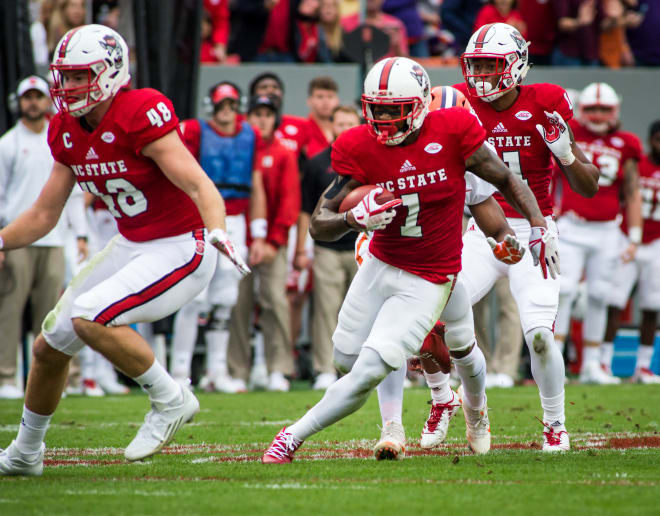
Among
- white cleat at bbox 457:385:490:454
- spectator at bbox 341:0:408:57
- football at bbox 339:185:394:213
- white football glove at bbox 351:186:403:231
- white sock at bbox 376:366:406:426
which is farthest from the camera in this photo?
spectator at bbox 341:0:408:57

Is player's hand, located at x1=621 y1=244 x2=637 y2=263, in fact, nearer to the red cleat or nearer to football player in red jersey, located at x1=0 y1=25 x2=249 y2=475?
the red cleat

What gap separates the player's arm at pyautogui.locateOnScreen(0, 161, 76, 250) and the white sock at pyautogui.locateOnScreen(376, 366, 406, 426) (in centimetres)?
172

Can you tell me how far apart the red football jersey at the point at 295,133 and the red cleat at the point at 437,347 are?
189 inches

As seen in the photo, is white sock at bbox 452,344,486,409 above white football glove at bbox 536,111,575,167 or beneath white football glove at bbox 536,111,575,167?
beneath

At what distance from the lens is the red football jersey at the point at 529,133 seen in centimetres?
585

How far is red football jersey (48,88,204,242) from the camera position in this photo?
4871 mm

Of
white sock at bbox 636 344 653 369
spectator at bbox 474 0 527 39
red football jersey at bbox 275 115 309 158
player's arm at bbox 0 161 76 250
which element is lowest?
white sock at bbox 636 344 653 369

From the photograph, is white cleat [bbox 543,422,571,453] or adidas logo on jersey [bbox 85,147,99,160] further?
white cleat [bbox 543,422,571,453]

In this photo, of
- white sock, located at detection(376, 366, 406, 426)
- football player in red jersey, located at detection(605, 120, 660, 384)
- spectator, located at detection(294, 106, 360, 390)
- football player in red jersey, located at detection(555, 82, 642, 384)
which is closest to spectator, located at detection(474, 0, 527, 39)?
football player in red jersey, located at detection(605, 120, 660, 384)

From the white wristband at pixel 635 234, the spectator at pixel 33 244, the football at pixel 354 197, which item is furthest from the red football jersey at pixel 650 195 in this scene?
the football at pixel 354 197

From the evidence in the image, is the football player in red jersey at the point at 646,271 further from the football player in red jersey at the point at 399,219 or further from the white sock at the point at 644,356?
the football player in red jersey at the point at 399,219

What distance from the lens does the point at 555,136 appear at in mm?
5629

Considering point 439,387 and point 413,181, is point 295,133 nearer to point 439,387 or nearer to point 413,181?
point 439,387

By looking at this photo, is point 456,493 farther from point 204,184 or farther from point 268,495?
point 204,184
